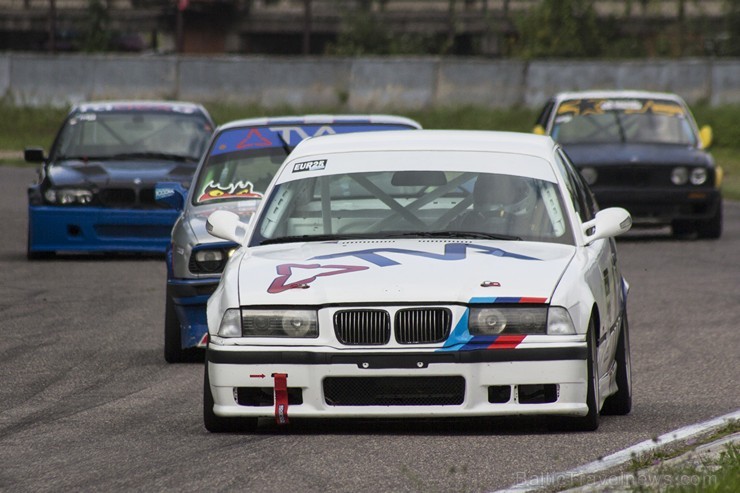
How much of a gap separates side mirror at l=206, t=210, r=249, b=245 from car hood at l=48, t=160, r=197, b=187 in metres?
8.20

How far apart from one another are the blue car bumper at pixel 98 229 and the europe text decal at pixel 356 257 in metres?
9.37

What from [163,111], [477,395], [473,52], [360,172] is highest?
[360,172]

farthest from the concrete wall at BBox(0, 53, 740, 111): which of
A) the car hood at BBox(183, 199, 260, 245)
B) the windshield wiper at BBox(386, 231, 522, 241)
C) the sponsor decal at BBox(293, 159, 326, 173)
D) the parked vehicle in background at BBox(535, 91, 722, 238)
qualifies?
the windshield wiper at BBox(386, 231, 522, 241)

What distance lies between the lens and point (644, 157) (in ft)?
62.2

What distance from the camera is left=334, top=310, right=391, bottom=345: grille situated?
696 cm

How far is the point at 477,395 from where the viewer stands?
22.7ft

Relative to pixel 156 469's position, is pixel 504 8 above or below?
below

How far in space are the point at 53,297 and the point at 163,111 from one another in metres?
4.66

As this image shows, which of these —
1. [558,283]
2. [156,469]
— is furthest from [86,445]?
[558,283]

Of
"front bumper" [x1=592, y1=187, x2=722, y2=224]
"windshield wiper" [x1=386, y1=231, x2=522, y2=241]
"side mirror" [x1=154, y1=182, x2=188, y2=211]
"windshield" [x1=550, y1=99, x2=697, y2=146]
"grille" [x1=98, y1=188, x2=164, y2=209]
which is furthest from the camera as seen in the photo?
"windshield" [x1=550, y1=99, x2=697, y2=146]

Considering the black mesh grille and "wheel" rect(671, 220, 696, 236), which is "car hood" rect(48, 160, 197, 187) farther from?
"wheel" rect(671, 220, 696, 236)

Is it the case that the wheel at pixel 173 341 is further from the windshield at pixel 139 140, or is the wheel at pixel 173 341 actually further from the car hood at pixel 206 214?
the windshield at pixel 139 140

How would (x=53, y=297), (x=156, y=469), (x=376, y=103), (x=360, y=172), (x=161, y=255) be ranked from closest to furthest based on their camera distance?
(x=156, y=469)
(x=360, y=172)
(x=53, y=297)
(x=161, y=255)
(x=376, y=103)

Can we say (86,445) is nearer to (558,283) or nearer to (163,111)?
(558,283)
